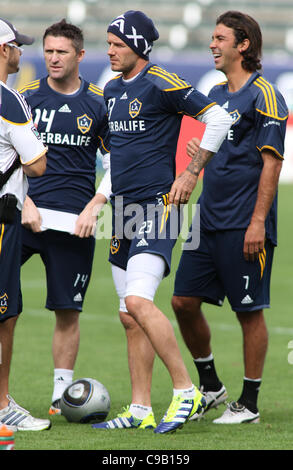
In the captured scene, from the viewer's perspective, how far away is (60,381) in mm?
6473

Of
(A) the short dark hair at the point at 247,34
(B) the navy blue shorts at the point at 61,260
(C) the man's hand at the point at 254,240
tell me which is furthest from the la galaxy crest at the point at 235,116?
(B) the navy blue shorts at the point at 61,260

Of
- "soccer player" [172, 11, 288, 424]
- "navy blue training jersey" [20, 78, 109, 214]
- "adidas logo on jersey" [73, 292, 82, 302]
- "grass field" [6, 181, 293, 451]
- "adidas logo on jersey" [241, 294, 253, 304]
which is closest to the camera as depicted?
"grass field" [6, 181, 293, 451]

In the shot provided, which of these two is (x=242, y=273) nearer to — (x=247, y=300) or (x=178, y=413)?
(x=247, y=300)

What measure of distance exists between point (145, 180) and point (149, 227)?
1.04 ft

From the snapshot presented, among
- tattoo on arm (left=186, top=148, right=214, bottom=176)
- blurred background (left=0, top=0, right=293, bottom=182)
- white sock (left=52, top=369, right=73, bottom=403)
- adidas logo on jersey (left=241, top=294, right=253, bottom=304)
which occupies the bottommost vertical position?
white sock (left=52, top=369, right=73, bottom=403)

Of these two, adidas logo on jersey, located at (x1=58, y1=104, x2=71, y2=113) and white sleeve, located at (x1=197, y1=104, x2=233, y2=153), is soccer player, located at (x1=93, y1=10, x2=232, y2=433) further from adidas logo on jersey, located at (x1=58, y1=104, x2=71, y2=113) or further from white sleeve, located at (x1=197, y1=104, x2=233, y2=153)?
adidas logo on jersey, located at (x1=58, y1=104, x2=71, y2=113)

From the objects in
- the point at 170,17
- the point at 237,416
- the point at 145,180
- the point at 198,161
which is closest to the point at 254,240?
the point at 198,161

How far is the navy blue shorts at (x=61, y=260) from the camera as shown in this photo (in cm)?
636

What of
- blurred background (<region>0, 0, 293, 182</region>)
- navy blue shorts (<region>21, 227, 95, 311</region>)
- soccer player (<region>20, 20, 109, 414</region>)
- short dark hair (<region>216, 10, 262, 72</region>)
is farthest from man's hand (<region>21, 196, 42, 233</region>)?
blurred background (<region>0, 0, 293, 182</region>)

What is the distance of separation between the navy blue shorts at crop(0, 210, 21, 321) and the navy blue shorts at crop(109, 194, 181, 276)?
69cm

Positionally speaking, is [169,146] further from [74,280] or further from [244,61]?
[74,280]

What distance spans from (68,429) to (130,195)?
149 centimetres

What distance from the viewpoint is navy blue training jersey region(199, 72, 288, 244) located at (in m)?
5.87

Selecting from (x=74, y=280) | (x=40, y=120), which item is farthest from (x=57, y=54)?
(x=74, y=280)
